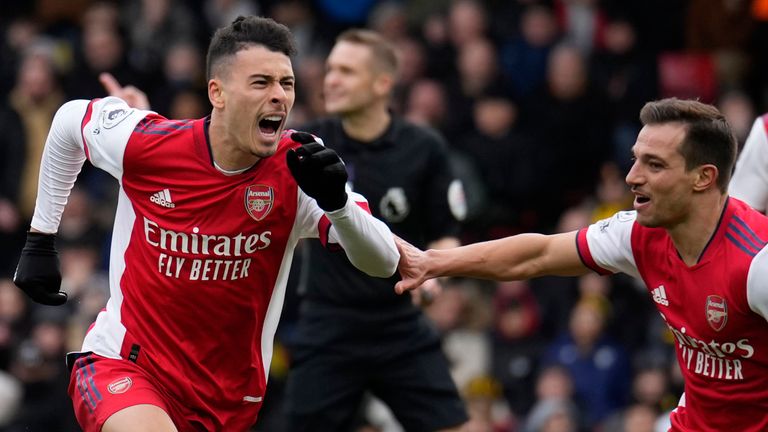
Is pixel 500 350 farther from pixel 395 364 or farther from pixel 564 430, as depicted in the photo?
pixel 395 364

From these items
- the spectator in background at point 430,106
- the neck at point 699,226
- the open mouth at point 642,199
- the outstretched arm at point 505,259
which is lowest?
the outstretched arm at point 505,259

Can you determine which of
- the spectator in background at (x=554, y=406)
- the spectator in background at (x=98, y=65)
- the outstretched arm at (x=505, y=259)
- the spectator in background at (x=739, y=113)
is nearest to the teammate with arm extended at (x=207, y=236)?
the outstretched arm at (x=505, y=259)

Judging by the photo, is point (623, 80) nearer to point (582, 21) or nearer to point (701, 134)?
point (582, 21)

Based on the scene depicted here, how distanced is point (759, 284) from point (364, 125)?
3.19 metres

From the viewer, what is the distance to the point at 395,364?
8523 millimetres

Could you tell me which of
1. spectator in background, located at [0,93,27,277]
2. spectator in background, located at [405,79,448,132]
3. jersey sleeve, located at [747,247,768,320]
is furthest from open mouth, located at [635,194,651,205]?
spectator in background, located at [0,93,27,277]

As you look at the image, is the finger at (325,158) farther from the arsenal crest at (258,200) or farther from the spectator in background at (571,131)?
the spectator in background at (571,131)

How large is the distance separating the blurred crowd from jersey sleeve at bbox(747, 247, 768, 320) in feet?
14.1

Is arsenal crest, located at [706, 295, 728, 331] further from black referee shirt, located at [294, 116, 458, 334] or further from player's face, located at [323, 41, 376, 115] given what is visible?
player's face, located at [323, 41, 376, 115]

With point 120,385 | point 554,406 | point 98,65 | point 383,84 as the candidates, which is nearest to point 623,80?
point 554,406

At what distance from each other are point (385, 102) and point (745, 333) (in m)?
3.21

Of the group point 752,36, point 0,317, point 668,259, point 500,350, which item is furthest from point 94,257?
point 668,259

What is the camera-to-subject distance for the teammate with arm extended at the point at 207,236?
672 cm

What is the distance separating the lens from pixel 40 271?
23.5 ft
